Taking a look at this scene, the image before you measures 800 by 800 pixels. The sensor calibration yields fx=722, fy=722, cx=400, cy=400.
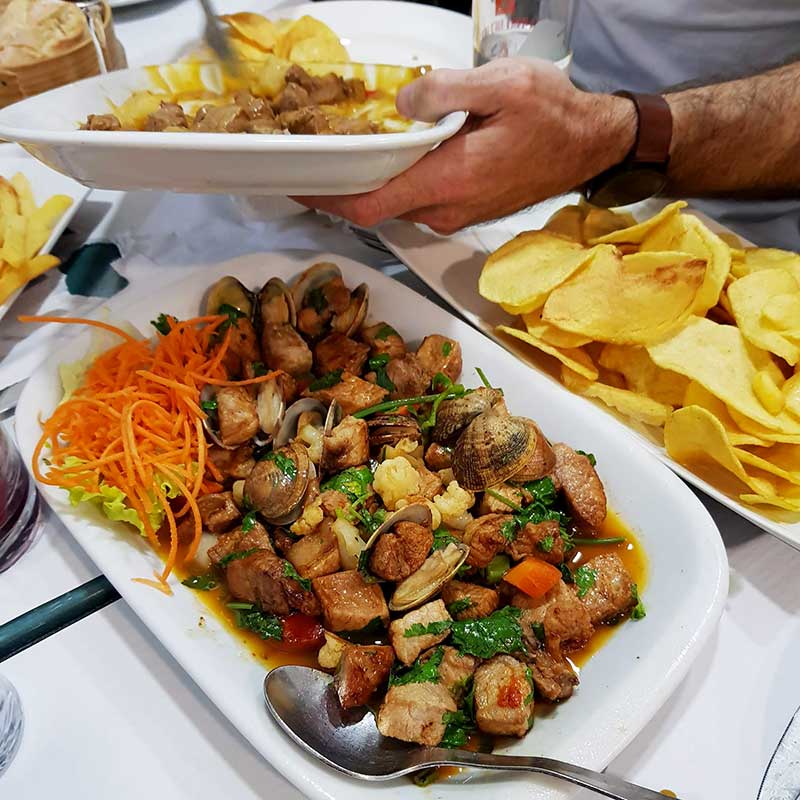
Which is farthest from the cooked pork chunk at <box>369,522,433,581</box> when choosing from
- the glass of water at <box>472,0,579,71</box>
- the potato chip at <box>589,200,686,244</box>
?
the glass of water at <box>472,0,579,71</box>

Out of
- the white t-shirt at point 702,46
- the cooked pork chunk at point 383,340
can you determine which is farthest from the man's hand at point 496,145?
the white t-shirt at point 702,46

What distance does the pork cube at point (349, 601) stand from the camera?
1217 mm

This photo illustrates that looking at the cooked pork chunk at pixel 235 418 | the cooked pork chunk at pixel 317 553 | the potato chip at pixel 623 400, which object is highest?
the cooked pork chunk at pixel 235 418

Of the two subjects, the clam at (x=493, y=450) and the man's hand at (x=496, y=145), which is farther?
the man's hand at (x=496, y=145)

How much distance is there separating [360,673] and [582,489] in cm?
53

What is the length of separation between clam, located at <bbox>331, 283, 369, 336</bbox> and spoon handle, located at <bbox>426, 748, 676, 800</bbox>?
97 cm

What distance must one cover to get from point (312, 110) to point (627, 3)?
4.09 feet

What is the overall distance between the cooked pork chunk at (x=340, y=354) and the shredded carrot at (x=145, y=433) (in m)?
0.16

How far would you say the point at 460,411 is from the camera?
1.46 m

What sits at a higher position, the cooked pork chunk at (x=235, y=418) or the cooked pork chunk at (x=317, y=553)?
the cooked pork chunk at (x=235, y=418)

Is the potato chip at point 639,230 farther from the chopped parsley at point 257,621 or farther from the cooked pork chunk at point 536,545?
the chopped parsley at point 257,621

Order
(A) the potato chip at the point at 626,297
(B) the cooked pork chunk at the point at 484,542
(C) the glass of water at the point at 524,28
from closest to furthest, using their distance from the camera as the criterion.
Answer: (B) the cooked pork chunk at the point at 484,542 → (A) the potato chip at the point at 626,297 → (C) the glass of water at the point at 524,28

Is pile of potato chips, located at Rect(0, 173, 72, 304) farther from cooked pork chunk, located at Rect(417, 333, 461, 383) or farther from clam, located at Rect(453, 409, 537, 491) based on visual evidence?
clam, located at Rect(453, 409, 537, 491)

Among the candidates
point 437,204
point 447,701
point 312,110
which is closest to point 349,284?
point 437,204
